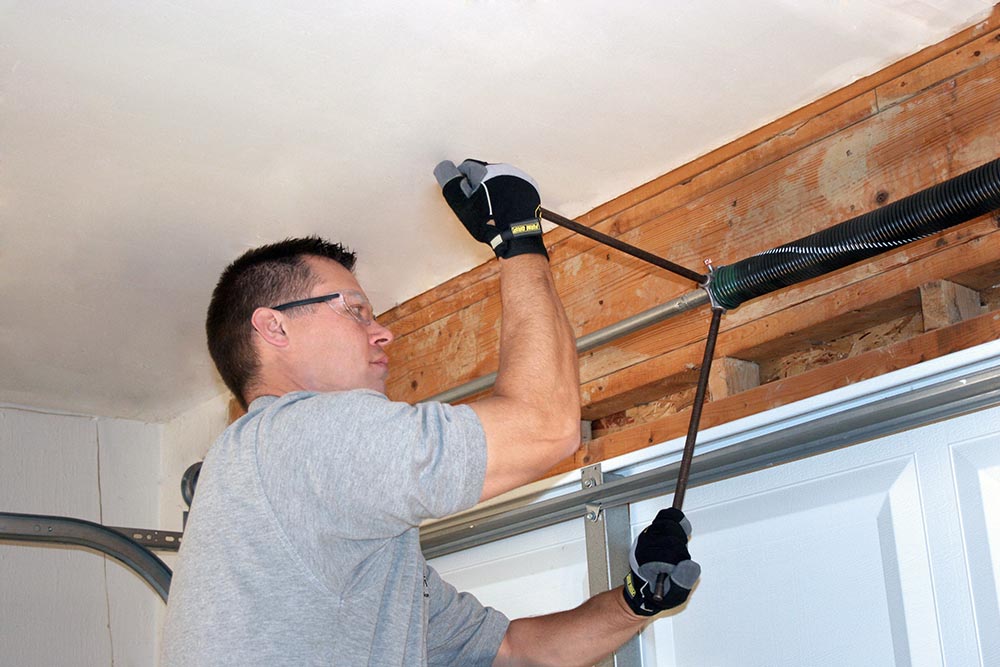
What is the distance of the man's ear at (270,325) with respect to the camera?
5.92ft

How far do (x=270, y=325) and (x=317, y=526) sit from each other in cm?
48

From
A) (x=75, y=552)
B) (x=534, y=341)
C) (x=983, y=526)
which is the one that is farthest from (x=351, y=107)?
(x=75, y=552)

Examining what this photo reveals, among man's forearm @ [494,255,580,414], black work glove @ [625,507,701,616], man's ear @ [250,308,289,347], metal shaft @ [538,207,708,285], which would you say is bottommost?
black work glove @ [625,507,701,616]

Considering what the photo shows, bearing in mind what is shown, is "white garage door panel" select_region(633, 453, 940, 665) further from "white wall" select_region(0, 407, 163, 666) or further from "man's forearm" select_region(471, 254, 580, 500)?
"white wall" select_region(0, 407, 163, 666)

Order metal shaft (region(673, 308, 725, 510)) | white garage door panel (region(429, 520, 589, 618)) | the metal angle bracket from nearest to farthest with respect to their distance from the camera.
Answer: metal shaft (region(673, 308, 725, 510)) → the metal angle bracket → white garage door panel (region(429, 520, 589, 618))

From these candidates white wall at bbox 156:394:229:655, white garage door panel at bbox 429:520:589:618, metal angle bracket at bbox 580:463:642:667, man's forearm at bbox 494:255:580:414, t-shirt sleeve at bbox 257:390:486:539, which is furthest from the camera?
white wall at bbox 156:394:229:655

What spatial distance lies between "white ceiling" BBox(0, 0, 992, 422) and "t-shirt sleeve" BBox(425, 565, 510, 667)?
0.86 meters

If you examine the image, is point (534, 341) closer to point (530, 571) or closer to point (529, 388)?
point (529, 388)

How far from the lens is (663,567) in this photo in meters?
1.67

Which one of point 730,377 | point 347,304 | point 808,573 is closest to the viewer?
point 808,573

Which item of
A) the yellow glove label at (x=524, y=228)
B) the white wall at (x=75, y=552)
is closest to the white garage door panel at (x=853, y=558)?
the yellow glove label at (x=524, y=228)

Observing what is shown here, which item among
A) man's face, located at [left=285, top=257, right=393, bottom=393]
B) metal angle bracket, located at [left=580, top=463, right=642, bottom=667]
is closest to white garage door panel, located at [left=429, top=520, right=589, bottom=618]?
metal angle bracket, located at [left=580, top=463, right=642, bottom=667]

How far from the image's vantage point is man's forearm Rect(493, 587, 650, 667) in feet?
6.00

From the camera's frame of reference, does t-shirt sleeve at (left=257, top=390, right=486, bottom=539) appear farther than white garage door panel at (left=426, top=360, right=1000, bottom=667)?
No
